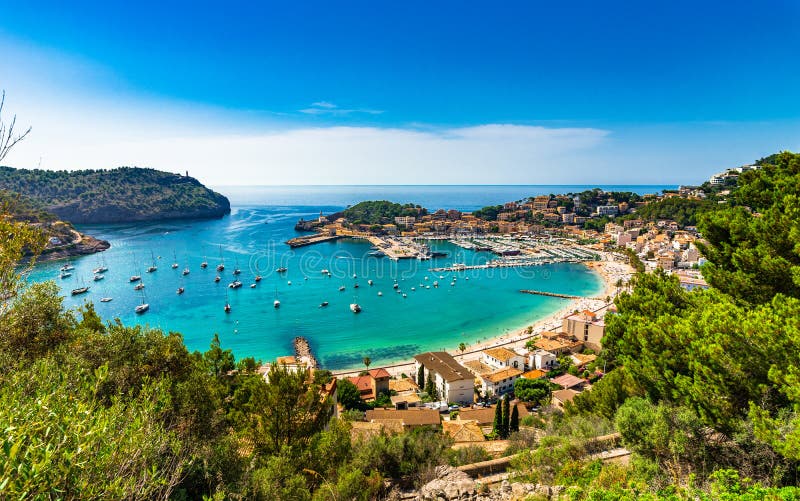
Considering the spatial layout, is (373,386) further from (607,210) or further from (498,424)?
(607,210)

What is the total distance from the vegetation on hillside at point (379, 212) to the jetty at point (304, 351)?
4973cm

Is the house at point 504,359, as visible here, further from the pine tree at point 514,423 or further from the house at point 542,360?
the pine tree at point 514,423

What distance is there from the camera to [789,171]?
5547 millimetres

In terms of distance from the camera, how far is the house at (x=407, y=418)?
1059 centimetres

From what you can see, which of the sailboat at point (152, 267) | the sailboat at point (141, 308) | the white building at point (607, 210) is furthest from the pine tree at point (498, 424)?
the white building at point (607, 210)

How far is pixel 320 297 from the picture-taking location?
2992 cm

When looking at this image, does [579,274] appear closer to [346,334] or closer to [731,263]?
[346,334]

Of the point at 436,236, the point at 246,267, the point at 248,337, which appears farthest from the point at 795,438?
the point at 436,236

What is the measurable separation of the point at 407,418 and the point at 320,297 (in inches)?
783

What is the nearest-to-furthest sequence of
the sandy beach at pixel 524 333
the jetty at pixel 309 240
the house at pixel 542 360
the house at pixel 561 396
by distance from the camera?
the house at pixel 561 396, the house at pixel 542 360, the sandy beach at pixel 524 333, the jetty at pixel 309 240

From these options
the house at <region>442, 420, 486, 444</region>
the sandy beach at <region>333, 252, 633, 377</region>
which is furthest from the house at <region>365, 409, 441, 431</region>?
the sandy beach at <region>333, 252, 633, 377</region>

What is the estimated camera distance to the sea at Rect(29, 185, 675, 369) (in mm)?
22281

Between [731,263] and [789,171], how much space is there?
1559 millimetres

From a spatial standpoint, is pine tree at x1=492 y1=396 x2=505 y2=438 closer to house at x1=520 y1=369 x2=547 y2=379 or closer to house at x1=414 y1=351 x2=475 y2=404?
house at x1=414 y1=351 x2=475 y2=404
